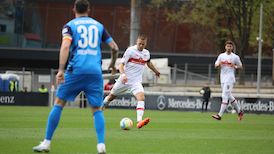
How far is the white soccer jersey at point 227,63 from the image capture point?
25.5 m

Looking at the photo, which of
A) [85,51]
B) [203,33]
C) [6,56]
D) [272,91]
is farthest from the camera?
[6,56]

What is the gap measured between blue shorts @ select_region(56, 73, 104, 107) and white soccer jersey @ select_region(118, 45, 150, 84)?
860 centimetres

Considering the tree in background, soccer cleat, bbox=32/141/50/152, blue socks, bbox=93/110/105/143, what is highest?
the tree in background

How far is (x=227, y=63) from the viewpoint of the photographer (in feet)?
84.2

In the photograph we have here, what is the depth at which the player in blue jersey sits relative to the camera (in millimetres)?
12062

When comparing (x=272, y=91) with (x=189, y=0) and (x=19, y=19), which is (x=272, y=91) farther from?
(x=19, y=19)

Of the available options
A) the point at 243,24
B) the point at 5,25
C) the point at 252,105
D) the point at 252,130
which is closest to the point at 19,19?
the point at 5,25

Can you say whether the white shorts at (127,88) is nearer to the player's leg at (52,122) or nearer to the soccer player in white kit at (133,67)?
the soccer player in white kit at (133,67)

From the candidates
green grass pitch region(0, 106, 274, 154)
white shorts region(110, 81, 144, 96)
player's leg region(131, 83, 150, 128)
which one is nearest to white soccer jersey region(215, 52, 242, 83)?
white shorts region(110, 81, 144, 96)

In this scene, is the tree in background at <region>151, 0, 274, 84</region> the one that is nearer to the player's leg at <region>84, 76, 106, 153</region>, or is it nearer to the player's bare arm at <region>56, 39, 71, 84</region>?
the player's leg at <region>84, 76, 106, 153</region>

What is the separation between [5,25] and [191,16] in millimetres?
15711

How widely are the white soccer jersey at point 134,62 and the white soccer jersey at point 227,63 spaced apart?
5.03 m

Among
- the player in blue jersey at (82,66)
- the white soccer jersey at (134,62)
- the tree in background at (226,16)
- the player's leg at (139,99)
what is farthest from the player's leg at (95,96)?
the tree in background at (226,16)

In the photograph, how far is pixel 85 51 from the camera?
12.1m
